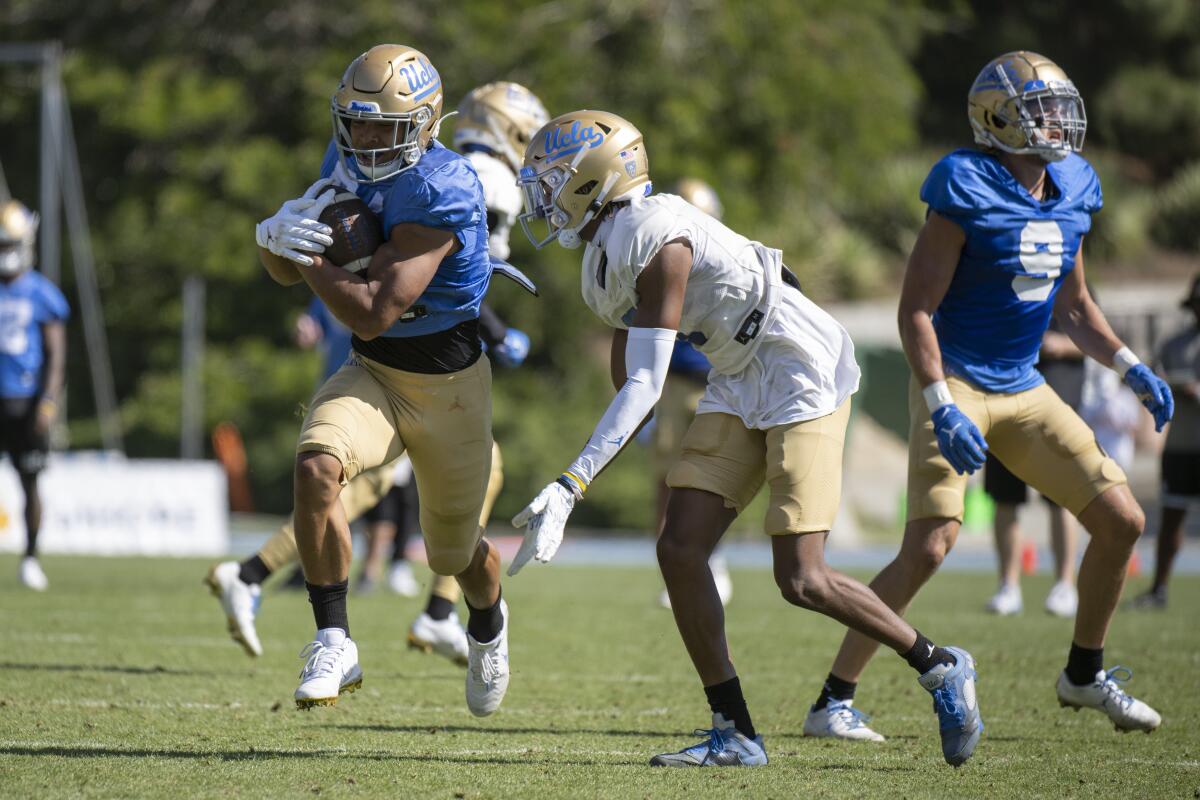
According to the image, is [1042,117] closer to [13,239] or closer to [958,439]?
[958,439]

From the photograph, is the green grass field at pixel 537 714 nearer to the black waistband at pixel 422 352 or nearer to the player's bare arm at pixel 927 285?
the black waistband at pixel 422 352

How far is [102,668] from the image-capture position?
6434 millimetres

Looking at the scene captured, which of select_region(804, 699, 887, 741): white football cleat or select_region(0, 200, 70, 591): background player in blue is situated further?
select_region(0, 200, 70, 591): background player in blue

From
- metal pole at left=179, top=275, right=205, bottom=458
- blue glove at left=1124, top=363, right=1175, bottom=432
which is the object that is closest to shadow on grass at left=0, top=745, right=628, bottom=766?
blue glove at left=1124, top=363, right=1175, bottom=432

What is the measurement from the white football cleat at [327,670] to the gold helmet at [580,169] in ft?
4.30

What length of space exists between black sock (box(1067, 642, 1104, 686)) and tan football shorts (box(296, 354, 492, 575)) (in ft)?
6.56

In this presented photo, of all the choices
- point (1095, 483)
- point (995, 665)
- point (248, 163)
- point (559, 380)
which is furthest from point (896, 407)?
point (1095, 483)

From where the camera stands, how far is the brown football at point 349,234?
4723 mm

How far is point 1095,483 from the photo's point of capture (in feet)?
17.0

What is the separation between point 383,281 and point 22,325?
6.59 m

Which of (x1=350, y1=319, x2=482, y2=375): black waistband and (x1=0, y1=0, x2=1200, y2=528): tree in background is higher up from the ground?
(x1=350, y1=319, x2=482, y2=375): black waistband

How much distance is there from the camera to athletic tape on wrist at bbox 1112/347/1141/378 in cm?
549

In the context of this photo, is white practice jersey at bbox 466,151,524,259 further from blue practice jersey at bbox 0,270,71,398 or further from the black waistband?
blue practice jersey at bbox 0,270,71,398

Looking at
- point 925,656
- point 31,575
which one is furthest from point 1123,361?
point 31,575
